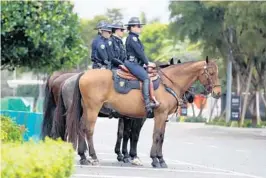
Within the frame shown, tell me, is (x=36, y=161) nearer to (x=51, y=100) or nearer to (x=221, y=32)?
(x=51, y=100)

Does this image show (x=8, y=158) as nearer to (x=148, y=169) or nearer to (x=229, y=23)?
(x=148, y=169)

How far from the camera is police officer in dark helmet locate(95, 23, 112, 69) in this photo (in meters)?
17.2

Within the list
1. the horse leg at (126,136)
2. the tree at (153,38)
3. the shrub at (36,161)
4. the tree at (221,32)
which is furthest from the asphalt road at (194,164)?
the tree at (153,38)

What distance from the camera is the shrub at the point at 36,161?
7.18 metres

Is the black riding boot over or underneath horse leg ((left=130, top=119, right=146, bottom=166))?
over

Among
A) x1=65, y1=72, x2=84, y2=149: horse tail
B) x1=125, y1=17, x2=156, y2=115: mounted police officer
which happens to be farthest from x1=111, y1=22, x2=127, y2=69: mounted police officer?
x1=65, y1=72, x2=84, y2=149: horse tail

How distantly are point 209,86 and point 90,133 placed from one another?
252 cm

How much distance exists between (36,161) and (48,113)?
1056 cm

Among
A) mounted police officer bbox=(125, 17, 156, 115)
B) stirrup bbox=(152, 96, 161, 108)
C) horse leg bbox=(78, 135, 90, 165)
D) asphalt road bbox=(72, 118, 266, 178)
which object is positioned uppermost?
mounted police officer bbox=(125, 17, 156, 115)

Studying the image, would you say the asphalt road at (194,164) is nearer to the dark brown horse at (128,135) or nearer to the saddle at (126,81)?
the dark brown horse at (128,135)

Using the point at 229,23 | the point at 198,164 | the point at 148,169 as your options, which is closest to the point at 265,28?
the point at 229,23

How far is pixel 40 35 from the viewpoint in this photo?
29875 millimetres

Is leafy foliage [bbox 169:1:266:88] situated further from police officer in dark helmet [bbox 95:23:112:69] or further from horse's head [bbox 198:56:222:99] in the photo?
horse's head [bbox 198:56:222:99]

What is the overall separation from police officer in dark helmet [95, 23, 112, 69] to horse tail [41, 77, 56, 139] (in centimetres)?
158
